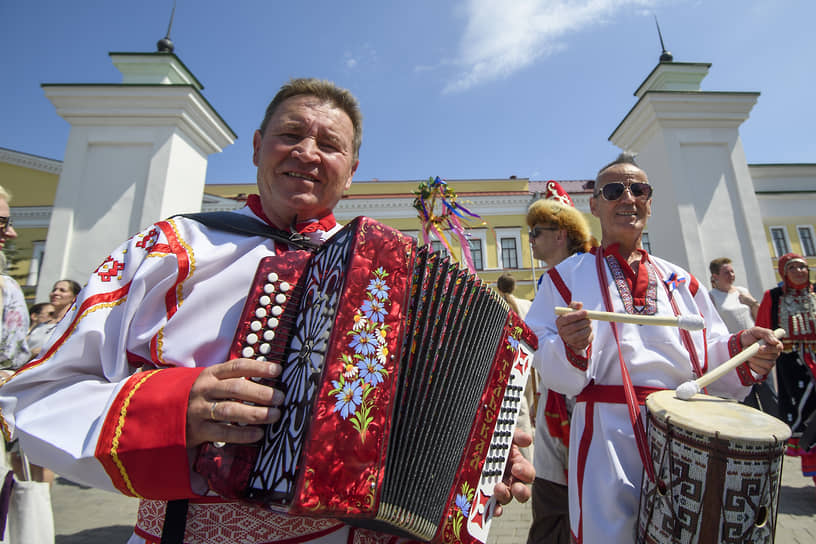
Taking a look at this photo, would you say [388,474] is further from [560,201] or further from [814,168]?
[814,168]

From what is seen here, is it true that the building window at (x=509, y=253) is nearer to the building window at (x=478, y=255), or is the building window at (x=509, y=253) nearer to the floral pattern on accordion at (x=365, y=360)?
the building window at (x=478, y=255)

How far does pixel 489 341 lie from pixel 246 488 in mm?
798

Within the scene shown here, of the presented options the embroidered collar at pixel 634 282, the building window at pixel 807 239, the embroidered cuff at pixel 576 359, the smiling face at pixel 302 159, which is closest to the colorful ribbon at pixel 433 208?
the embroidered collar at pixel 634 282

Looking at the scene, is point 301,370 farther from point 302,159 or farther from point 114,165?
point 114,165

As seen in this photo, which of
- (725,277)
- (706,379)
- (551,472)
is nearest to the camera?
(706,379)

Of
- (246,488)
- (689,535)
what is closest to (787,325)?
(689,535)

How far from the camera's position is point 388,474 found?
3.15 ft

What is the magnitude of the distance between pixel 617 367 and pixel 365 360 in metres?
1.30

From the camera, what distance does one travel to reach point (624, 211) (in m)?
1.94

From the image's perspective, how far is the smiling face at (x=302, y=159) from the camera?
1.20 m

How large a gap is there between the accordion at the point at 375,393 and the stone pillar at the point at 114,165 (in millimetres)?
7184

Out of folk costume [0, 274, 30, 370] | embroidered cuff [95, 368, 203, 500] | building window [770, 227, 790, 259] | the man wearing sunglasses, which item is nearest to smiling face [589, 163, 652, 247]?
the man wearing sunglasses

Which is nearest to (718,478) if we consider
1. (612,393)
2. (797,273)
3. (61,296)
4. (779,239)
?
(612,393)

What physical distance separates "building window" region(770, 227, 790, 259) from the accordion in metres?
23.1
